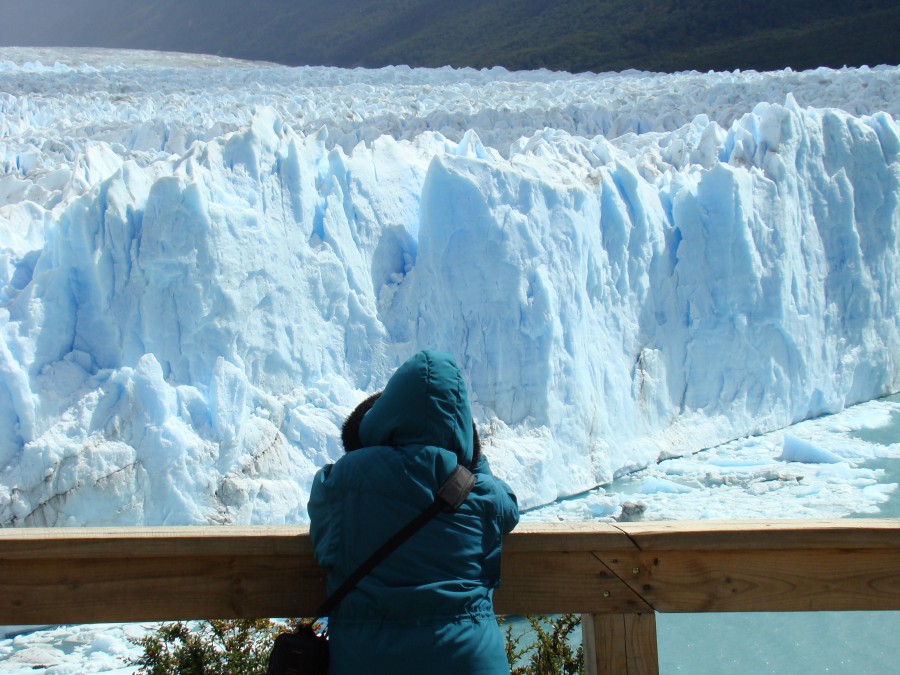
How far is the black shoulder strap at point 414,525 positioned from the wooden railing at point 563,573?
0.09m

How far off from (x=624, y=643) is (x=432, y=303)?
4.02 meters

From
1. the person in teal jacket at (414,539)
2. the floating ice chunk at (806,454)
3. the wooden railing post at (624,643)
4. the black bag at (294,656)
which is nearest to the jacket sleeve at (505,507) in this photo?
the person in teal jacket at (414,539)

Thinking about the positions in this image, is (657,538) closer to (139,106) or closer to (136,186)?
(136,186)

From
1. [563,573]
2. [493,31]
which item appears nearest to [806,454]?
[563,573]

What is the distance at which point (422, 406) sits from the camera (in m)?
1.33

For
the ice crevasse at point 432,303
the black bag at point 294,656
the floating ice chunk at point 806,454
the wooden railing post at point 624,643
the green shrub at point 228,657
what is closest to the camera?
the black bag at point 294,656

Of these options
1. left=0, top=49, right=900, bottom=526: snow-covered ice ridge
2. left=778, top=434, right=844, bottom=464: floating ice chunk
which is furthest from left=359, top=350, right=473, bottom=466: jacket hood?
left=778, top=434, right=844, bottom=464: floating ice chunk

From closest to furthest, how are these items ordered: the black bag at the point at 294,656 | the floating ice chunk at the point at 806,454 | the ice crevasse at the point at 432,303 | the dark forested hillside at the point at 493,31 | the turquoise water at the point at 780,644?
the black bag at the point at 294,656, the turquoise water at the point at 780,644, the ice crevasse at the point at 432,303, the floating ice chunk at the point at 806,454, the dark forested hillside at the point at 493,31

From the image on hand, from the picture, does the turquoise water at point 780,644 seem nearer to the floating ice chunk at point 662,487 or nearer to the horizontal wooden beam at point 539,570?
the floating ice chunk at point 662,487

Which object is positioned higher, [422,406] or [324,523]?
[422,406]

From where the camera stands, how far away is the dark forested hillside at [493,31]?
24516 millimetres

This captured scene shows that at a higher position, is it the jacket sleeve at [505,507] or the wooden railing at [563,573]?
the jacket sleeve at [505,507]

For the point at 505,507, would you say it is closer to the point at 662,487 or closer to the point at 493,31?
the point at 662,487

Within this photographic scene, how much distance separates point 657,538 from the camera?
1.36 meters
